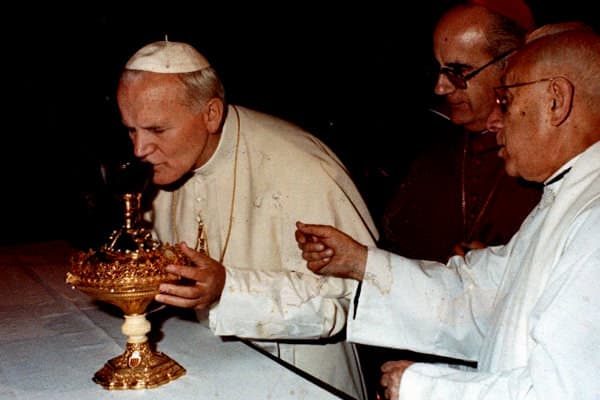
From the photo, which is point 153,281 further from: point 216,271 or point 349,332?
point 349,332

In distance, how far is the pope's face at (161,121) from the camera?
267 cm

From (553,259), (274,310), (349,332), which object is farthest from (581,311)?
(274,310)

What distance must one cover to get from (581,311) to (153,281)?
119 centimetres

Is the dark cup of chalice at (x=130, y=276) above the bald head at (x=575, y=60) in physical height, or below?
below

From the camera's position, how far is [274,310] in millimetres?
2596

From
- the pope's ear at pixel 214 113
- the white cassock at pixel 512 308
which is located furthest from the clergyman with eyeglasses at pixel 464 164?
the pope's ear at pixel 214 113

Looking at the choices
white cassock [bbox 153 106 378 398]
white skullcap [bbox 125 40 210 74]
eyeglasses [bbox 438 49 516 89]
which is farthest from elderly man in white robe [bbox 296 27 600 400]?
eyeglasses [bbox 438 49 516 89]

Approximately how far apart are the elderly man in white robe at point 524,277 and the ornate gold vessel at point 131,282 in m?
0.64

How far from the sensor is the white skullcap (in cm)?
273

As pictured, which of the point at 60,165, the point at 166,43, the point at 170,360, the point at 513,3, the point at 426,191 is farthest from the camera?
the point at 60,165

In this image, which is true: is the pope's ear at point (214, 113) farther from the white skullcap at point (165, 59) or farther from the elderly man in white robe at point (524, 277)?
the elderly man in white robe at point (524, 277)

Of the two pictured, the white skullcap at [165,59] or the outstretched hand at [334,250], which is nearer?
the outstretched hand at [334,250]

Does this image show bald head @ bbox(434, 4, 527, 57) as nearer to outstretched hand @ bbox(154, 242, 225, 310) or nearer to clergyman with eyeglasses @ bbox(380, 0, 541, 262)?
clergyman with eyeglasses @ bbox(380, 0, 541, 262)

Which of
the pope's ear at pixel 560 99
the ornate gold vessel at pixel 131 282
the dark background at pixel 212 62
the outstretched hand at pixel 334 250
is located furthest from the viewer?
the dark background at pixel 212 62
